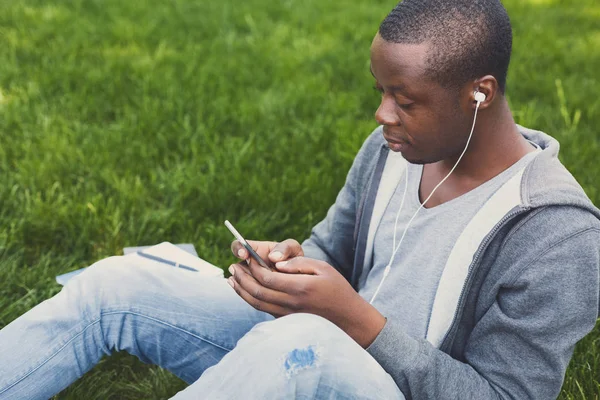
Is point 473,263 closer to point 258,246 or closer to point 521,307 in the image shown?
point 521,307

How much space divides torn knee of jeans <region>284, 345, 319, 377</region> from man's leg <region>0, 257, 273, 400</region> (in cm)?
48

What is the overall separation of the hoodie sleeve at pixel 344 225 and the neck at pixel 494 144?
14.3 inches

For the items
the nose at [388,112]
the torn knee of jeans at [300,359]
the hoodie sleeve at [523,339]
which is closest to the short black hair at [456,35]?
the nose at [388,112]

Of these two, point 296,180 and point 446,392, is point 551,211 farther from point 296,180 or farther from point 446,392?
point 296,180

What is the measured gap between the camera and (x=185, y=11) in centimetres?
541

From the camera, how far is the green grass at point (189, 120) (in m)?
3.02

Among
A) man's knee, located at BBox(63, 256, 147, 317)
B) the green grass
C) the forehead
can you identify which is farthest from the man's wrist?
the green grass

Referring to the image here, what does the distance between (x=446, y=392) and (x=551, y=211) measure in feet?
1.48

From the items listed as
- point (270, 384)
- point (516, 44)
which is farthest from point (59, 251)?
point (516, 44)

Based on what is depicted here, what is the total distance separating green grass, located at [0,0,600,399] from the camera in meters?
3.02

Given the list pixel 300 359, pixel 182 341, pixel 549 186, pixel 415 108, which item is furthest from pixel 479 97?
pixel 182 341

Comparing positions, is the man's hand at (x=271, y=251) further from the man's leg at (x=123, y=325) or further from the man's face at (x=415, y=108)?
the man's face at (x=415, y=108)

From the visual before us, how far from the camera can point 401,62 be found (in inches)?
68.2

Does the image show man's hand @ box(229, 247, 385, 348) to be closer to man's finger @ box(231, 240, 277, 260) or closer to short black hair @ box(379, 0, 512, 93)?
man's finger @ box(231, 240, 277, 260)
